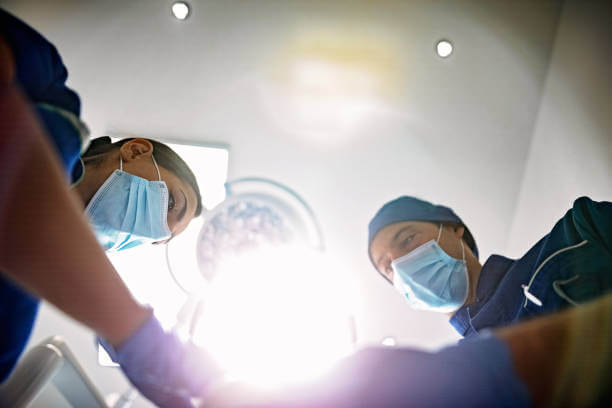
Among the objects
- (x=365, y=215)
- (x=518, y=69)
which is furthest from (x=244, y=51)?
(x=518, y=69)

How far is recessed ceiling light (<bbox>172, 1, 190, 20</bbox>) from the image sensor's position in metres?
1.69

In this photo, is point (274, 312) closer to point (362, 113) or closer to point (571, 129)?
point (362, 113)

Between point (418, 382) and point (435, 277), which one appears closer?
point (418, 382)

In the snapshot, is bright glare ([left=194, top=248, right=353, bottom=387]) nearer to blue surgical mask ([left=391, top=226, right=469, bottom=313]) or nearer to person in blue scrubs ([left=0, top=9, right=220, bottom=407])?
person in blue scrubs ([left=0, top=9, right=220, bottom=407])

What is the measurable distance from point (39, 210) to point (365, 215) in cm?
163

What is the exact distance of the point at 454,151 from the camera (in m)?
2.01

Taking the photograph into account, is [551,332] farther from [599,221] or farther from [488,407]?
[599,221]

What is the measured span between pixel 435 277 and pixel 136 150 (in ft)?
3.83

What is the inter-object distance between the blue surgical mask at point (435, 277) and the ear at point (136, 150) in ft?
3.33

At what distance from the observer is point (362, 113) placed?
6.38ft

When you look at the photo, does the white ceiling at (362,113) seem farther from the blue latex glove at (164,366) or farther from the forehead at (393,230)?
the blue latex glove at (164,366)

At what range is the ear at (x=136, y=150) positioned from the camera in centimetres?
154

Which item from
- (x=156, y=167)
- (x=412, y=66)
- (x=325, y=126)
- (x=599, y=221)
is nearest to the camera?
(x=599, y=221)

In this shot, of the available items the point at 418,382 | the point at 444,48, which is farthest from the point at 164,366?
the point at 444,48
